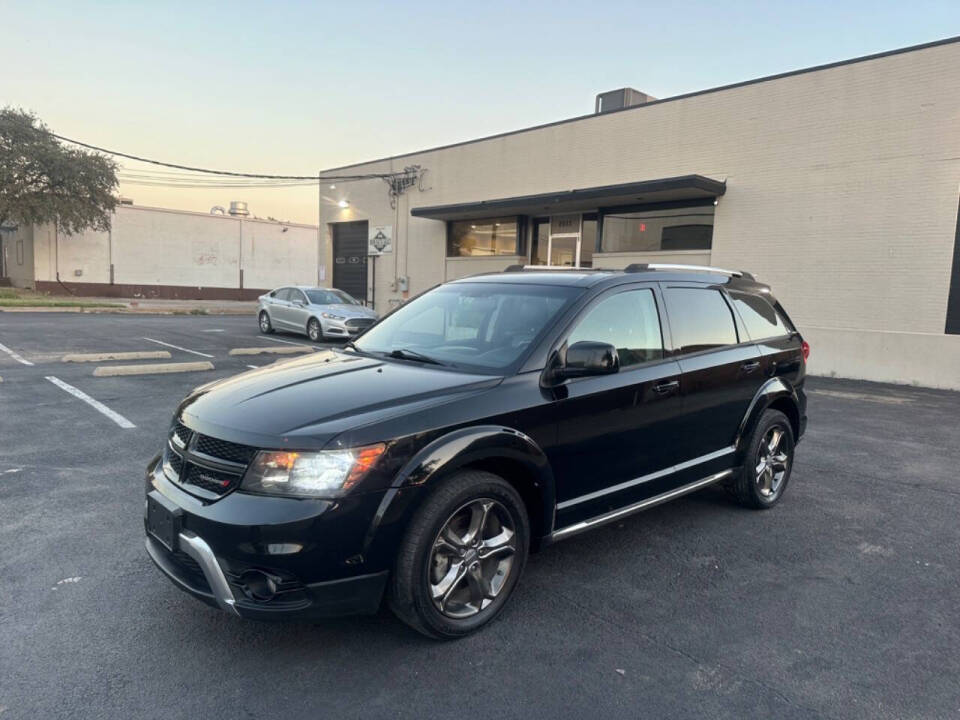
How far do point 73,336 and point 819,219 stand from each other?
16.2 metres

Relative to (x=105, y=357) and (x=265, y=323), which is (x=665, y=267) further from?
(x=265, y=323)

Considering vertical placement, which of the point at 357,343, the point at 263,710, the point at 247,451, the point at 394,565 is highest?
the point at 357,343

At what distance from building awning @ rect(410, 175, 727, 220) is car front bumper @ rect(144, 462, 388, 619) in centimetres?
1191

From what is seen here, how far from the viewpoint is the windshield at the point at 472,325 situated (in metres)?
3.64

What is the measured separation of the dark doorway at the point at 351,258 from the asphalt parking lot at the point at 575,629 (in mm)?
17964

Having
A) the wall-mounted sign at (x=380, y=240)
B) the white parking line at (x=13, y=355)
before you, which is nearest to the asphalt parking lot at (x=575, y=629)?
the white parking line at (x=13, y=355)

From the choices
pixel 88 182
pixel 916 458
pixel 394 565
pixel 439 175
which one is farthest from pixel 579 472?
pixel 88 182

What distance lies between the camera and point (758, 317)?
5.09 metres

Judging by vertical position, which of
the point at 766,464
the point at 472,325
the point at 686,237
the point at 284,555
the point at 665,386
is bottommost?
the point at 766,464

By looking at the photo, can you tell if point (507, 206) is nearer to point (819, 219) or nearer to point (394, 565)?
point (819, 219)

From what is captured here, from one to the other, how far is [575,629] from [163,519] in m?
2.02

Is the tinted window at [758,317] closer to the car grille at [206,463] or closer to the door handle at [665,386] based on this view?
the door handle at [665,386]

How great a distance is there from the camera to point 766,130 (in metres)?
13.1

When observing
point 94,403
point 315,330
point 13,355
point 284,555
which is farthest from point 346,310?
point 284,555
